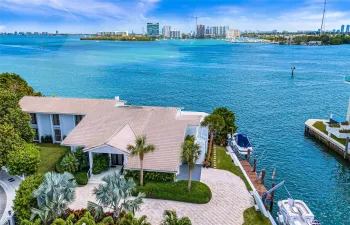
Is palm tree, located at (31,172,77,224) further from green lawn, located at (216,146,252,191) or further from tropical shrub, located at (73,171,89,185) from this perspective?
green lawn, located at (216,146,252,191)

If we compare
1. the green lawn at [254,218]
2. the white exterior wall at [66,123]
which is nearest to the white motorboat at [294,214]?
the green lawn at [254,218]

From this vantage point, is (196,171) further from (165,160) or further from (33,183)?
(33,183)

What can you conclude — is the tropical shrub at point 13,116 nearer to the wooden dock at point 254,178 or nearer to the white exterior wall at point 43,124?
the white exterior wall at point 43,124

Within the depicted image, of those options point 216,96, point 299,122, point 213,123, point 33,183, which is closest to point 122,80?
point 216,96

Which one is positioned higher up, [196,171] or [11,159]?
[11,159]

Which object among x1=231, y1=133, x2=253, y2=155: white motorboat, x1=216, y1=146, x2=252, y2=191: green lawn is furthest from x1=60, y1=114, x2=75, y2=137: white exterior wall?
x1=231, y1=133, x2=253, y2=155: white motorboat

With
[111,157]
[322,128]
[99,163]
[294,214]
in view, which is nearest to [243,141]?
[322,128]
